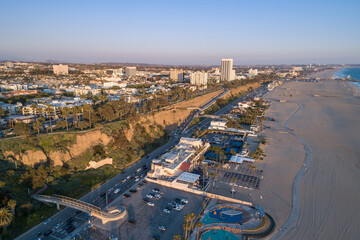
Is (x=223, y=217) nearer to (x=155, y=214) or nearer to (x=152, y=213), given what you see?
(x=155, y=214)

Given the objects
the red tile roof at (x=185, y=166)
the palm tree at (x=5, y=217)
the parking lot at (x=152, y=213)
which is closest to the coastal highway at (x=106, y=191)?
the parking lot at (x=152, y=213)

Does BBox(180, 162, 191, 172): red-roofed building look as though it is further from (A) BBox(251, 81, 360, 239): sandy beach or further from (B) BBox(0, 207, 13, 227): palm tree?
(B) BBox(0, 207, 13, 227): palm tree

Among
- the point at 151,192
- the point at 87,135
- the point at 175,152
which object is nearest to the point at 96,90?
the point at 87,135

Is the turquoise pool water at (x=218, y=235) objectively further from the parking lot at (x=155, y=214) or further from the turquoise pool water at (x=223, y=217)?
the parking lot at (x=155, y=214)

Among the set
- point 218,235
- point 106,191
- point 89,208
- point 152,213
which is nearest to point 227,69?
point 106,191

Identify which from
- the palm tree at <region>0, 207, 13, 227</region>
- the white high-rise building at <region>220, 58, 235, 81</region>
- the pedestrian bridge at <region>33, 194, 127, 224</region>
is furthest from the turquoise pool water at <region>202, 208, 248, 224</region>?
the white high-rise building at <region>220, 58, 235, 81</region>

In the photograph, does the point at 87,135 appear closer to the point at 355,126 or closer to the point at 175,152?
the point at 175,152
